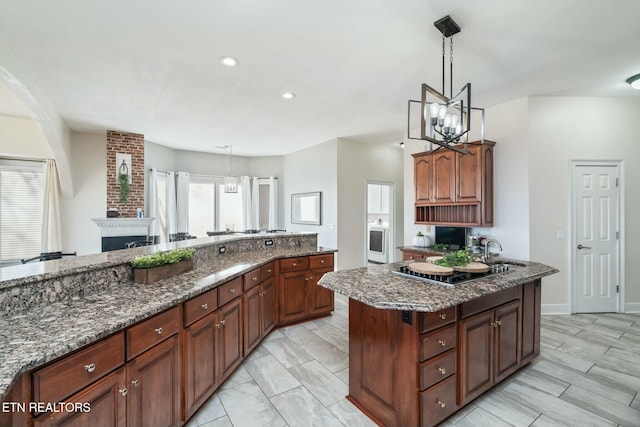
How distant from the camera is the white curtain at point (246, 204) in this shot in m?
7.48

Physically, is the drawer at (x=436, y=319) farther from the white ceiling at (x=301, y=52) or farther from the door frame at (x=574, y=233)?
the door frame at (x=574, y=233)

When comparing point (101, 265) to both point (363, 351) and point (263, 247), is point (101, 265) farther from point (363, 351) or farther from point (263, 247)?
point (263, 247)

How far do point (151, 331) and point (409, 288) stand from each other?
4.97 ft

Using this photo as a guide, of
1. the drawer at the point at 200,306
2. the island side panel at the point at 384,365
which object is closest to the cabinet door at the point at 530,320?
the island side panel at the point at 384,365

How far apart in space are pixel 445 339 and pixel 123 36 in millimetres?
3403

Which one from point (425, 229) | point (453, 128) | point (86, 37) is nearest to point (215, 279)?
point (453, 128)

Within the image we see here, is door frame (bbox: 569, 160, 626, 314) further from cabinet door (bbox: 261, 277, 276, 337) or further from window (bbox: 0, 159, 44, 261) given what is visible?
window (bbox: 0, 159, 44, 261)

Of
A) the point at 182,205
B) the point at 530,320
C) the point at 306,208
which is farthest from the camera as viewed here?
the point at 306,208

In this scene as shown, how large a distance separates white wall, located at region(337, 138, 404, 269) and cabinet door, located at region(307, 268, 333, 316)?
2.06 metres

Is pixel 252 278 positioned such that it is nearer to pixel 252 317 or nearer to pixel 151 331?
pixel 252 317

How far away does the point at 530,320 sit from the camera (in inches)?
97.7

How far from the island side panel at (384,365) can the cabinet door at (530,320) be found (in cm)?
135

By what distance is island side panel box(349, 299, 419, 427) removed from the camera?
1.68 metres

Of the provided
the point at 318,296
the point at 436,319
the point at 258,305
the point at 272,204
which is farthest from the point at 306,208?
the point at 436,319
